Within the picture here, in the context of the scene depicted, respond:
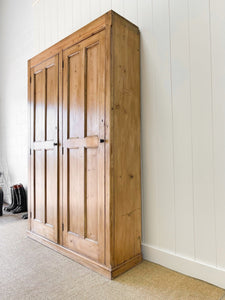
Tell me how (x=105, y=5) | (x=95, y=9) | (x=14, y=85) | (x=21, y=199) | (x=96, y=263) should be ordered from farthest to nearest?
(x=14, y=85), (x=21, y=199), (x=95, y=9), (x=105, y=5), (x=96, y=263)

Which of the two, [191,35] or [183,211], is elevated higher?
[191,35]

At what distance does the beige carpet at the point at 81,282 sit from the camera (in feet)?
4.97

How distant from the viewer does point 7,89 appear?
451 cm

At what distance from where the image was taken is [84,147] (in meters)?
1.98

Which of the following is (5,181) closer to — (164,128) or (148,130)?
(148,130)

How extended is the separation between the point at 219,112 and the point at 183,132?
300 millimetres

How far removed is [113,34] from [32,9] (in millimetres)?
2686

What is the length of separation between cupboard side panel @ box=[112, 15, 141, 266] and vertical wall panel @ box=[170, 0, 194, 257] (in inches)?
12.8

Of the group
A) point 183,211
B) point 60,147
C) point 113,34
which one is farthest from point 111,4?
point 183,211

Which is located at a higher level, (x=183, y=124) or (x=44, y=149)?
(x=183, y=124)

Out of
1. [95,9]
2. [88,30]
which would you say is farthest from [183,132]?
[95,9]

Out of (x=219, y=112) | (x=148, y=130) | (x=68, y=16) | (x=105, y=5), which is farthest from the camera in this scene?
(x=68, y=16)

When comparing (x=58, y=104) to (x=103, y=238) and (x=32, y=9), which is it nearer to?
(x=103, y=238)

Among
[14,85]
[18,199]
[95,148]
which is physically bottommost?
[18,199]
